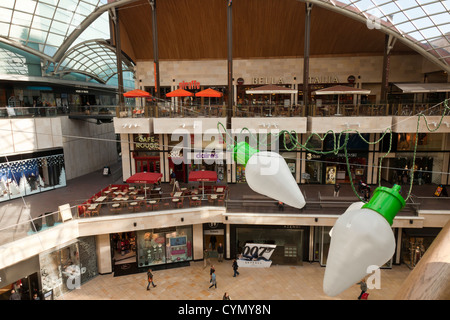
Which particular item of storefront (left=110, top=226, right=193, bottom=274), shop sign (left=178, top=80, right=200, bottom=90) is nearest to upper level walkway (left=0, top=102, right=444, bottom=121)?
shop sign (left=178, top=80, right=200, bottom=90)

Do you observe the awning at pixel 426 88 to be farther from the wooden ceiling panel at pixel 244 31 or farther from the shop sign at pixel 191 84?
the shop sign at pixel 191 84

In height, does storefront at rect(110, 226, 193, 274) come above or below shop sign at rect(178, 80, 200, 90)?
below

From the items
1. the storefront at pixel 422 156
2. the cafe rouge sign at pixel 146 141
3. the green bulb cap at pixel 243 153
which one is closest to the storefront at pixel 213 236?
the cafe rouge sign at pixel 146 141

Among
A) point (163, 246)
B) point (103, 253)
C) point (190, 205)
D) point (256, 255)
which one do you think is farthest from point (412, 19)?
point (103, 253)

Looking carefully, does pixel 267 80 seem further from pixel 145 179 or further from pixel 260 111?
pixel 145 179

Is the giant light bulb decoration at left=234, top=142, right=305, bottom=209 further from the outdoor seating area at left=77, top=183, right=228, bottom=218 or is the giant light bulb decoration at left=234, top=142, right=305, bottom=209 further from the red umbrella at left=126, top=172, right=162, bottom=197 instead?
the red umbrella at left=126, top=172, right=162, bottom=197

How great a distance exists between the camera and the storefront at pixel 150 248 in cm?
2216

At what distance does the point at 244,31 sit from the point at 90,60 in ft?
83.8

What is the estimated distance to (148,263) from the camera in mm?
22375

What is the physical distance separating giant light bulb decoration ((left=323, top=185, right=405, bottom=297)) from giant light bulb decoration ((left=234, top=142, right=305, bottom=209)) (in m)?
0.60

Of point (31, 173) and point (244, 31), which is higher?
point (244, 31)

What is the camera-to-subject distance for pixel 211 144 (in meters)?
26.3

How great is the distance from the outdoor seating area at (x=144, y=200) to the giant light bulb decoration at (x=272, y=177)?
1869cm

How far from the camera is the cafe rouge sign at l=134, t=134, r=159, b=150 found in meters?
26.8
